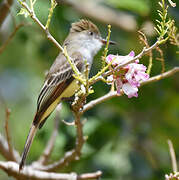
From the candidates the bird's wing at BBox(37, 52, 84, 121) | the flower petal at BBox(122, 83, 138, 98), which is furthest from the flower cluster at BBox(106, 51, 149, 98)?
the bird's wing at BBox(37, 52, 84, 121)

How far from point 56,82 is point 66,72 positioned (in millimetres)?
102

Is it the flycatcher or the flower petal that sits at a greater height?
the flower petal

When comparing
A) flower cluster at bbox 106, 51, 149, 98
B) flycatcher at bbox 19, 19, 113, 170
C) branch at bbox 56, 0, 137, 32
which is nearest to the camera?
flower cluster at bbox 106, 51, 149, 98

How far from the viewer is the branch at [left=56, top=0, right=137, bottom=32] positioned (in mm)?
4326

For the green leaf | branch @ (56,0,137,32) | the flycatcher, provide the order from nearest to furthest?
the flycatcher → the green leaf → branch @ (56,0,137,32)

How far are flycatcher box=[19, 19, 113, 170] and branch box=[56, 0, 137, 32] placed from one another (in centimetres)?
73

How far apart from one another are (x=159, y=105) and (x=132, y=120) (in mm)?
266

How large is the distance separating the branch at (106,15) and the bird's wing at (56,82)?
1.27 metres

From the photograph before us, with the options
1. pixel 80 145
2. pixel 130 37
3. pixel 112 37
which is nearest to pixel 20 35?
pixel 112 37

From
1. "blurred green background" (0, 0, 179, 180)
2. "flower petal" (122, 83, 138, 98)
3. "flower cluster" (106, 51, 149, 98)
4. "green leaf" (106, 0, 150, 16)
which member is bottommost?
"blurred green background" (0, 0, 179, 180)

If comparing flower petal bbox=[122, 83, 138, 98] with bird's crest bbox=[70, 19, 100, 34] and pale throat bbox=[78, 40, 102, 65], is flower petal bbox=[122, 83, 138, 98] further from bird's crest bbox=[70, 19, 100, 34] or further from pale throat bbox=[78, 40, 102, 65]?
bird's crest bbox=[70, 19, 100, 34]

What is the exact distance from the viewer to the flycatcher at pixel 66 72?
Result: 283cm

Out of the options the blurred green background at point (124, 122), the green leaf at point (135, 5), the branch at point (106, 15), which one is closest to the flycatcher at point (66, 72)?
the blurred green background at point (124, 122)

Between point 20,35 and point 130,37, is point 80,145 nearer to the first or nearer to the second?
point 20,35
